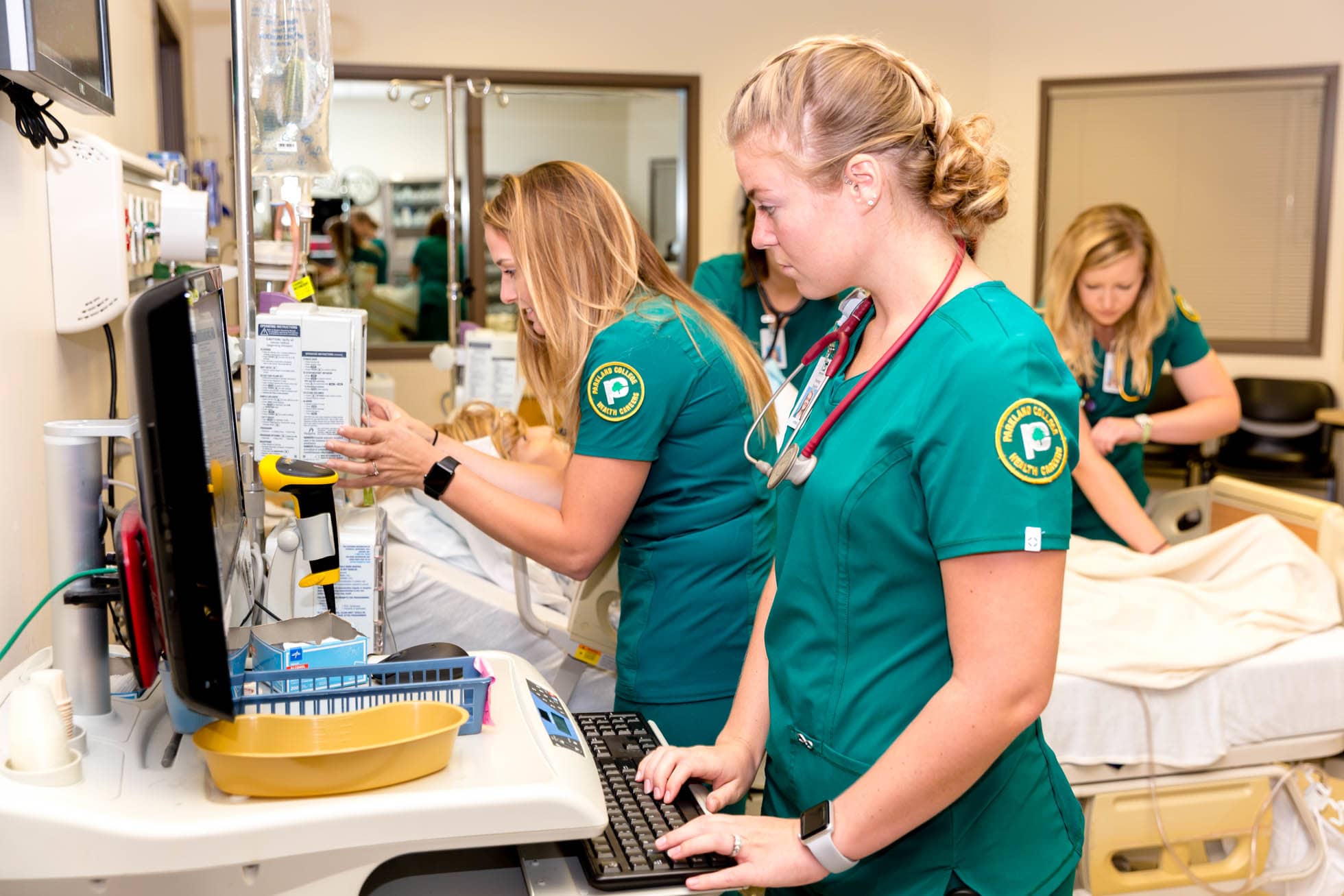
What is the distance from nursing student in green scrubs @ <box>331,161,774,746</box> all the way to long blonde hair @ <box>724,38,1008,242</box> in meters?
0.56

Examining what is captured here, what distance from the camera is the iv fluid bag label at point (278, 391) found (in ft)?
4.37

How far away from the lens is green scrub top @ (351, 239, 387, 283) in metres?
6.18

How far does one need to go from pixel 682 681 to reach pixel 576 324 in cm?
55

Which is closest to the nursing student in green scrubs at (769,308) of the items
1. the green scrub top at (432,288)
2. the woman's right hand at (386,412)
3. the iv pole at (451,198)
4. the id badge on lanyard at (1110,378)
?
the id badge on lanyard at (1110,378)

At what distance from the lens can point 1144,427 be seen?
2.86 meters

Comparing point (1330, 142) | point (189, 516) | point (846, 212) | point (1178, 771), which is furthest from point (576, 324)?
point (1330, 142)

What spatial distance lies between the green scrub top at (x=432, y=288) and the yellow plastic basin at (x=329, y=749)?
5.28m

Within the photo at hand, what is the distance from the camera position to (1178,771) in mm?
2328

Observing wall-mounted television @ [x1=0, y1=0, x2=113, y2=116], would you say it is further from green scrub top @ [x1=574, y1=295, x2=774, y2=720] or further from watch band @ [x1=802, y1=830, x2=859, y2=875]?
watch band @ [x1=802, y1=830, x2=859, y2=875]

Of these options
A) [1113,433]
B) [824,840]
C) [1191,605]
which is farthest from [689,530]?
[1113,433]

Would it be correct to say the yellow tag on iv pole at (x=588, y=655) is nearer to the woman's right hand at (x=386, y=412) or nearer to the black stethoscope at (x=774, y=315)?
the woman's right hand at (x=386, y=412)

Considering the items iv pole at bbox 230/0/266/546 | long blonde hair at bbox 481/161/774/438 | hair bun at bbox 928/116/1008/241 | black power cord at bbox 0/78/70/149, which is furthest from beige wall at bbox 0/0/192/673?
hair bun at bbox 928/116/1008/241

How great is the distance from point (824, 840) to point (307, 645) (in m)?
0.55

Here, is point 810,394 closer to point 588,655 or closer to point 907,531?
point 907,531
